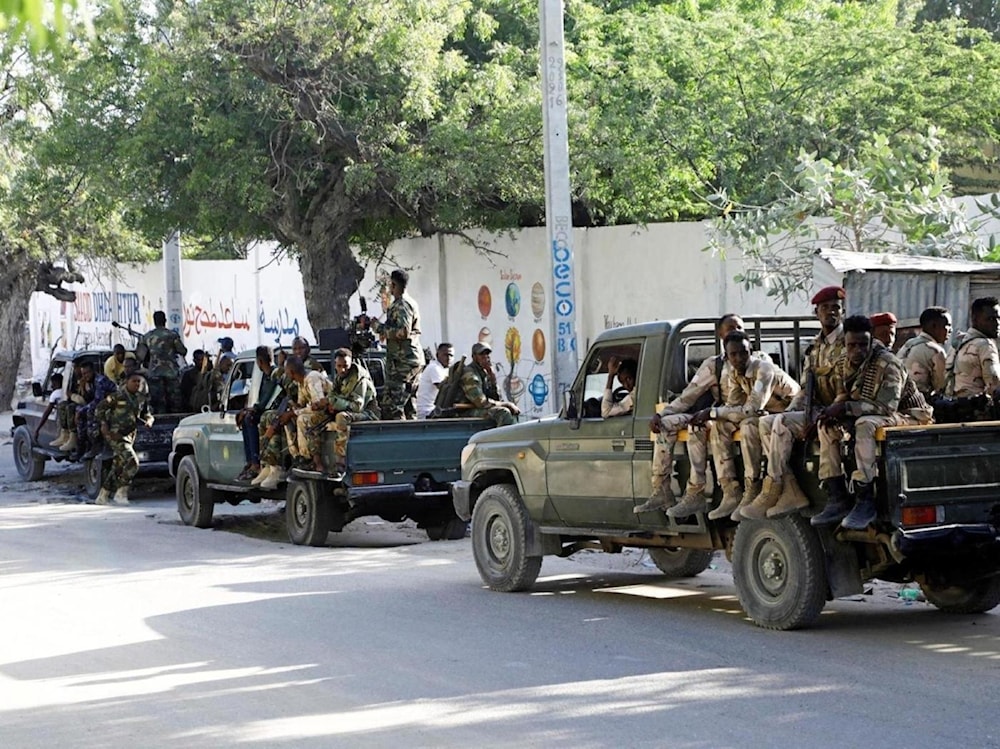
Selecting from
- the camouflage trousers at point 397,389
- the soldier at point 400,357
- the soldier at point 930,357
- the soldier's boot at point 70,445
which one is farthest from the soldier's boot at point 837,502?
the soldier's boot at point 70,445

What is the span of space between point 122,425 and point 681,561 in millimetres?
9187

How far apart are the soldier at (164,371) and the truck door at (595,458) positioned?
10.8 m

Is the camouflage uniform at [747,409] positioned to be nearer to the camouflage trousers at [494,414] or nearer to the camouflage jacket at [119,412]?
the camouflage trousers at [494,414]

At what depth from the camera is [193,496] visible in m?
16.3

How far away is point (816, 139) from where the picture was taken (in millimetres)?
19859

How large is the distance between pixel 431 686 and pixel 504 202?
589 inches

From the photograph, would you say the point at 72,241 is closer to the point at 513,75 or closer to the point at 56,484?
the point at 56,484

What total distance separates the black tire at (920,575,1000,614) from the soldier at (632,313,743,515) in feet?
5.51

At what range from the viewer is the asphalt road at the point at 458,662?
22.0 ft

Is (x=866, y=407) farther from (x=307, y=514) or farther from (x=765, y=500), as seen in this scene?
(x=307, y=514)

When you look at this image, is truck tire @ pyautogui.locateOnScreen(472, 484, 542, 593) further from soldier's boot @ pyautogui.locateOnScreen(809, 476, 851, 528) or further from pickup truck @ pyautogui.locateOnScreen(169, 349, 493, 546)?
soldier's boot @ pyautogui.locateOnScreen(809, 476, 851, 528)

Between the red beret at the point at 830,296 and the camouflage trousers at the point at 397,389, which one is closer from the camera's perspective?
the red beret at the point at 830,296

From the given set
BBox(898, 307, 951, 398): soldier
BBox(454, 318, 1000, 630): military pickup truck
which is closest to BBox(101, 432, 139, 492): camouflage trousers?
BBox(454, 318, 1000, 630): military pickup truck

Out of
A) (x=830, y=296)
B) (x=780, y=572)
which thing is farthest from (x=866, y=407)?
(x=780, y=572)
